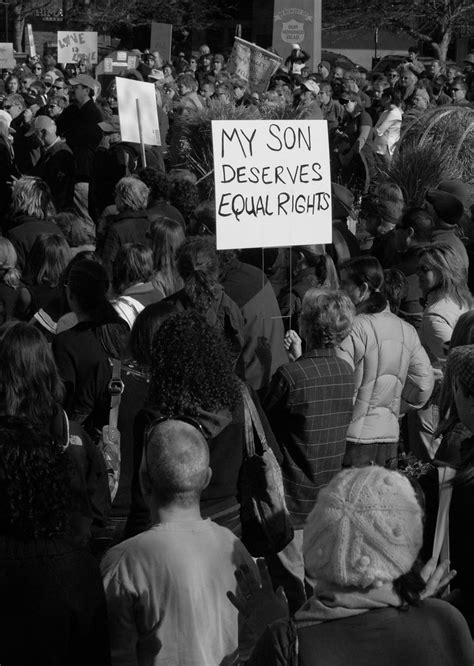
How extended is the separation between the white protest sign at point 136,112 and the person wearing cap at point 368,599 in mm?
7911

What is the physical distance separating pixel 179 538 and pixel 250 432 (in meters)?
0.84

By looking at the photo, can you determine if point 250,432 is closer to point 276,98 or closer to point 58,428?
point 58,428

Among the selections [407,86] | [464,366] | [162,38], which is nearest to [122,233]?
[464,366]

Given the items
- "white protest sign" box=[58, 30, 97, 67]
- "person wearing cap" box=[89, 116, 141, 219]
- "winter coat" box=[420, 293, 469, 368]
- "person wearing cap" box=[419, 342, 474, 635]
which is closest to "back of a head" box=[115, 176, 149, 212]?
"person wearing cap" box=[89, 116, 141, 219]

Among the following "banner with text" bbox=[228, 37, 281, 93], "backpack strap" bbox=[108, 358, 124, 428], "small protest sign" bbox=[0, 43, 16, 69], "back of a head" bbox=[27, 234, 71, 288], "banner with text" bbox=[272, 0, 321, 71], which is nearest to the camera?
"backpack strap" bbox=[108, 358, 124, 428]

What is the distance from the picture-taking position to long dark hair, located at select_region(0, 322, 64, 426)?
3762mm

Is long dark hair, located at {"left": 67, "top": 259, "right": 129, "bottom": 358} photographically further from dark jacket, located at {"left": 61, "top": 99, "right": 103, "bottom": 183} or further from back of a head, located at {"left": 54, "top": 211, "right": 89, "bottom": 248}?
dark jacket, located at {"left": 61, "top": 99, "right": 103, "bottom": 183}

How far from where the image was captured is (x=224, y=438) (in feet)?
11.7

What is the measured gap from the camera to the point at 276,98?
12.8m

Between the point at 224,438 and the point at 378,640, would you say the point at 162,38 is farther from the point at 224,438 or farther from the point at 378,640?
the point at 378,640

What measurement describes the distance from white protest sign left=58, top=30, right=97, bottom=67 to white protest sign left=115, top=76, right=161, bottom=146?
13.3m

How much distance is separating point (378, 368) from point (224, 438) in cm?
162

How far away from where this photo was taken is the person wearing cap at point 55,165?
10141mm

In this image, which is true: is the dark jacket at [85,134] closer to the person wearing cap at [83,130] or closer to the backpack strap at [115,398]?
the person wearing cap at [83,130]
